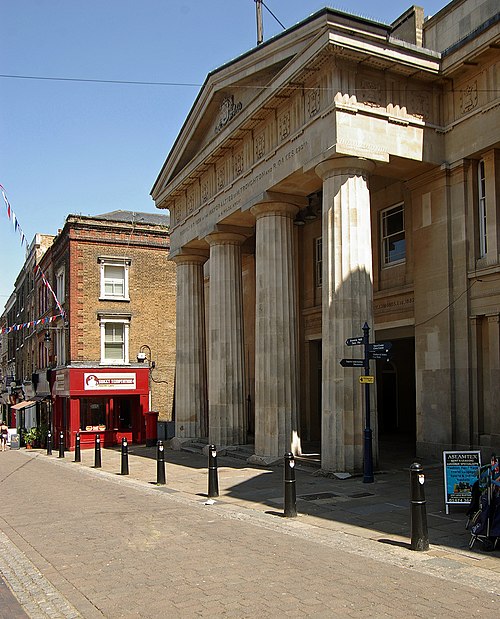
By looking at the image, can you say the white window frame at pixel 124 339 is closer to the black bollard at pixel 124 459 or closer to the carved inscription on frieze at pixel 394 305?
the black bollard at pixel 124 459

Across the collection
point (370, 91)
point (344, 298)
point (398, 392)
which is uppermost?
point (370, 91)

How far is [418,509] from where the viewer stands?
8000 mm

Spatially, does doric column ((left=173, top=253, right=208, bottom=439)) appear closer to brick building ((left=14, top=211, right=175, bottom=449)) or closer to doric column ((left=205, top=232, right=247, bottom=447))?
doric column ((left=205, top=232, right=247, bottom=447))

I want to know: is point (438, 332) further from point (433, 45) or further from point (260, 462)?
point (433, 45)

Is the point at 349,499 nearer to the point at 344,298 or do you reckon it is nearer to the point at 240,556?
the point at 240,556

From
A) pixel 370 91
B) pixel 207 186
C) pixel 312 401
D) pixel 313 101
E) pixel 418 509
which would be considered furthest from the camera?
pixel 312 401

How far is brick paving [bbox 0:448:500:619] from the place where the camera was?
6332mm

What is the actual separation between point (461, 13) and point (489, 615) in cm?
1486

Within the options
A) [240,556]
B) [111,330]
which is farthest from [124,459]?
[111,330]

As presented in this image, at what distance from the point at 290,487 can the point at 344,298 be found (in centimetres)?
569

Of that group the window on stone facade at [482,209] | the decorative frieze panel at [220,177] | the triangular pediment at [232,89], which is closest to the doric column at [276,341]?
the decorative frieze panel at [220,177]

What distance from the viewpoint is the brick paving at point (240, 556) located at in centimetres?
633

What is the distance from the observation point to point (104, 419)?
32531 millimetres

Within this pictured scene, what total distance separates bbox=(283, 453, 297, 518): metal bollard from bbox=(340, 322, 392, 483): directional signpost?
12.0ft
